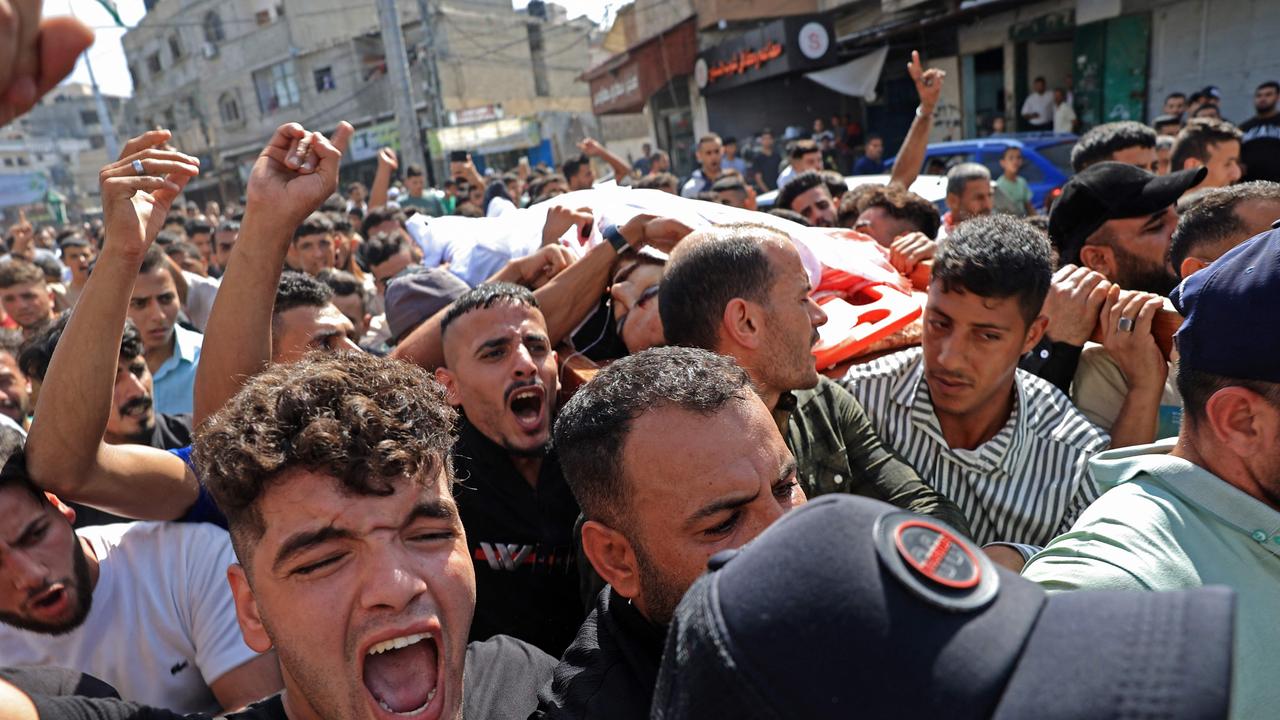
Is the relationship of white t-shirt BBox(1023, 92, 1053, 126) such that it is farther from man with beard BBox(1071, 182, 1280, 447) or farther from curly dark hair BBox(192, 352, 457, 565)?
curly dark hair BBox(192, 352, 457, 565)

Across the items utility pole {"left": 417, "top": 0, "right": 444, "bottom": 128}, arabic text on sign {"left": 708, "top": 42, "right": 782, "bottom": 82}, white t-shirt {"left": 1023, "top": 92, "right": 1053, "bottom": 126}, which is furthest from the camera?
arabic text on sign {"left": 708, "top": 42, "right": 782, "bottom": 82}

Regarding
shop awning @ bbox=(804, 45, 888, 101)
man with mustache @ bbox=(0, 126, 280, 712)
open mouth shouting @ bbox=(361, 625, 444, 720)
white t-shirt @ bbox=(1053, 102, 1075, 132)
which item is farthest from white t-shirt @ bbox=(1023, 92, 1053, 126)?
open mouth shouting @ bbox=(361, 625, 444, 720)

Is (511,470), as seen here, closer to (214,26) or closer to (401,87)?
(401,87)

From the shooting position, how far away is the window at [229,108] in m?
36.0

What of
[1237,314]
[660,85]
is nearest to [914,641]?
[1237,314]

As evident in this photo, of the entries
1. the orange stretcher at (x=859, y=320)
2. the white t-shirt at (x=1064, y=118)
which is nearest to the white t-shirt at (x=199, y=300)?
the orange stretcher at (x=859, y=320)

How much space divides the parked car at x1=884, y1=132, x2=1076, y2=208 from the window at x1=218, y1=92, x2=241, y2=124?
3456 centimetres

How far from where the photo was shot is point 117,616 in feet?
6.66

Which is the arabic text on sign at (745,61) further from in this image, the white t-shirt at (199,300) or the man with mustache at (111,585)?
the man with mustache at (111,585)

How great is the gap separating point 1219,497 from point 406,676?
4.82ft

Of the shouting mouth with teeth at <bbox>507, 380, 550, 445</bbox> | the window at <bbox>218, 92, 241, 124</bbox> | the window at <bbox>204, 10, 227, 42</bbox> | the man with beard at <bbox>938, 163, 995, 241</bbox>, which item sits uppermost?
the window at <bbox>204, 10, 227, 42</bbox>

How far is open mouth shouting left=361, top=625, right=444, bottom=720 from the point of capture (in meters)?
1.46

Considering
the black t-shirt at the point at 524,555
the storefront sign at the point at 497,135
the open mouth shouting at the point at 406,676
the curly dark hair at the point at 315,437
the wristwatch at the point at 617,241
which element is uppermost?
the storefront sign at the point at 497,135

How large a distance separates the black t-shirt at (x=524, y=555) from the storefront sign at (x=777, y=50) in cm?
1745
